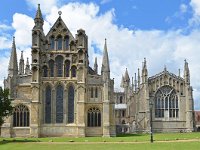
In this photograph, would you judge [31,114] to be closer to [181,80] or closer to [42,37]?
[42,37]

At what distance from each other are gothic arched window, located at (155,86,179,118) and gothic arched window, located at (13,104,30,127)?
1540 inches

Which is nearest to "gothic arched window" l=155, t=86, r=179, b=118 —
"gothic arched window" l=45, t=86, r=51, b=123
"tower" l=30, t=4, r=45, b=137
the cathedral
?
the cathedral

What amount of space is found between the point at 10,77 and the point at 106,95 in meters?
20.9

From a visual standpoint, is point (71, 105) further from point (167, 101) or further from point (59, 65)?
point (167, 101)

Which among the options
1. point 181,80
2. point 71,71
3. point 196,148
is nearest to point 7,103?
point 71,71

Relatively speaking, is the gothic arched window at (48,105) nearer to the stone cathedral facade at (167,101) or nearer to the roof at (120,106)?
the stone cathedral facade at (167,101)

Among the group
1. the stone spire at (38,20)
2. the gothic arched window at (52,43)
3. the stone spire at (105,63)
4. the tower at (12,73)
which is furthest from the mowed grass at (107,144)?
the stone spire at (38,20)

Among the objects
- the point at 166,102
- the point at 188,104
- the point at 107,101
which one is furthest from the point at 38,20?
the point at 188,104

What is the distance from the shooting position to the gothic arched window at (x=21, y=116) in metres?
84.2

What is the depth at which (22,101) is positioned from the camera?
84375 millimetres

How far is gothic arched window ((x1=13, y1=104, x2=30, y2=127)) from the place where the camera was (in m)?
84.2

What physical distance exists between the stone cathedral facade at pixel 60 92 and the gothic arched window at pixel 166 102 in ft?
82.7

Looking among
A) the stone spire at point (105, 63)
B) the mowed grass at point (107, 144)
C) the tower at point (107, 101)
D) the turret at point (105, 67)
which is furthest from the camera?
the stone spire at point (105, 63)

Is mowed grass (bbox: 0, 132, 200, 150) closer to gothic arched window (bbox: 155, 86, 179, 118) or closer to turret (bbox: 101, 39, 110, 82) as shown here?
turret (bbox: 101, 39, 110, 82)
